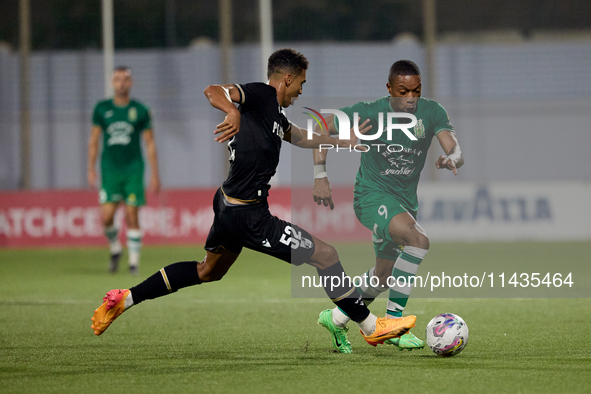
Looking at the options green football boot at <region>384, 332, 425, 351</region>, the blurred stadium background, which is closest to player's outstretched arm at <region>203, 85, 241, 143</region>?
green football boot at <region>384, 332, 425, 351</region>

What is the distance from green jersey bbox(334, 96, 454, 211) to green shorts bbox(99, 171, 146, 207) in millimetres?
4647

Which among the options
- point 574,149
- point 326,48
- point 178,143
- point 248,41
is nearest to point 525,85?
point 574,149

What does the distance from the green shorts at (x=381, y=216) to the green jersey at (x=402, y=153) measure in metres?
0.08

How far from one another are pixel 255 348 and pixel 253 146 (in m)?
1.34

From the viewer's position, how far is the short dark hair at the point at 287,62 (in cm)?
510

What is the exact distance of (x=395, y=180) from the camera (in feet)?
18.9

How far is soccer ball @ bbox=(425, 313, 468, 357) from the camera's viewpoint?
4910 mm

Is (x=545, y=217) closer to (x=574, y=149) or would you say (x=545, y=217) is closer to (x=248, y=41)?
(x=574, y=149)

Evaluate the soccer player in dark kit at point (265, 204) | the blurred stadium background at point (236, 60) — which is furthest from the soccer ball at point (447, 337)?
the blurred stadium background at point (236, 60)

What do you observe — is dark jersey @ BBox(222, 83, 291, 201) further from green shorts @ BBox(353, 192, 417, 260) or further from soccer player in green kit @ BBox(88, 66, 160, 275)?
soccer player in green kit @ BBox(88, 66, 160, 275)

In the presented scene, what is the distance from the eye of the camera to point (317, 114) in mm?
5984

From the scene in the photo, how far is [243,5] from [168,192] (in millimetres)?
9006

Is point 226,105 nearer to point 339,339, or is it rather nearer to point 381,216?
point 381,216

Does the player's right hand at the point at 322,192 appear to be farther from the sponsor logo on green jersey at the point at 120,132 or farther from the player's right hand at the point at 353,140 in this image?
the sponsor logo on green jersey at the point at 120,132
